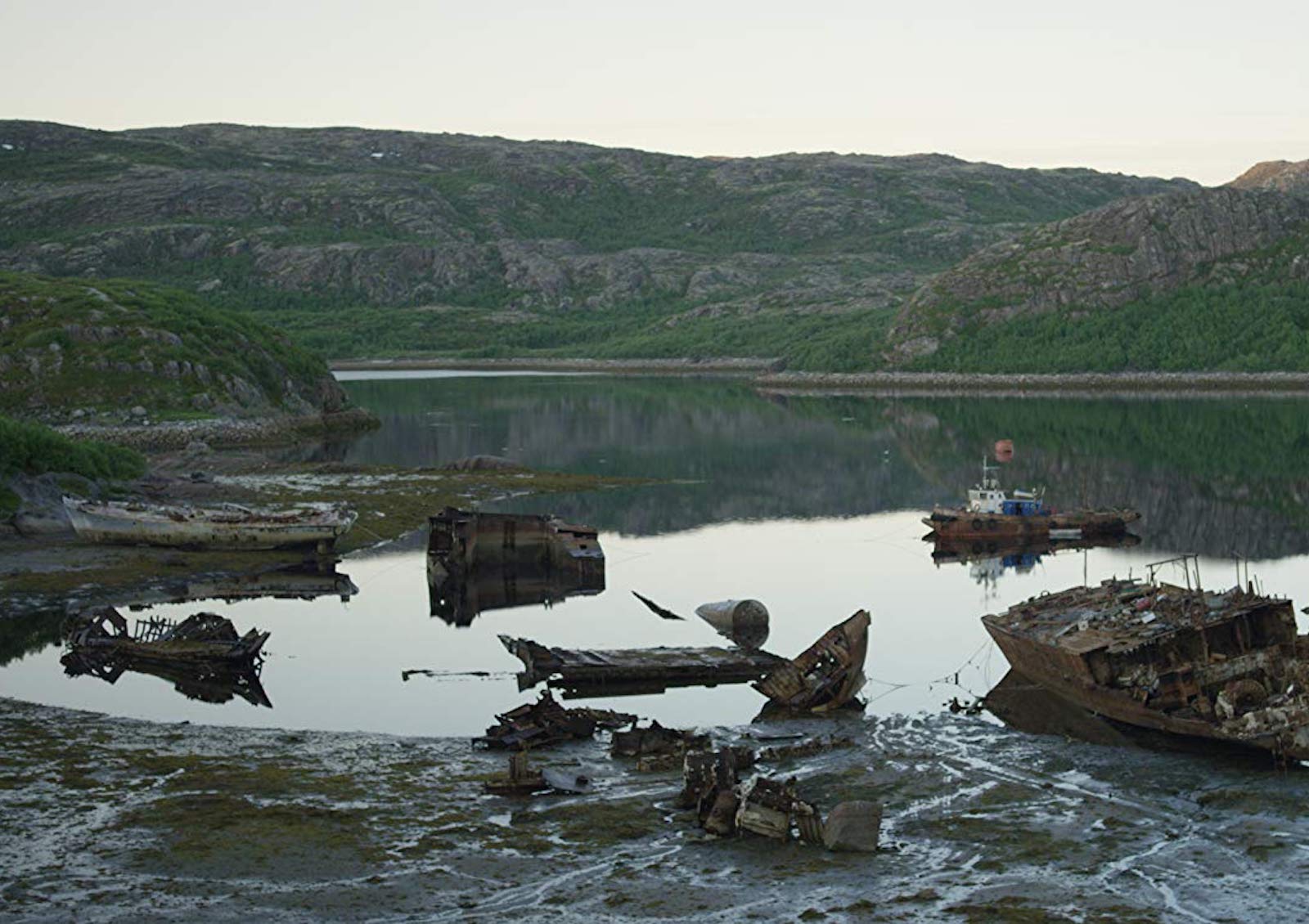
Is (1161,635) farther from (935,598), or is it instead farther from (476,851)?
(935,598)

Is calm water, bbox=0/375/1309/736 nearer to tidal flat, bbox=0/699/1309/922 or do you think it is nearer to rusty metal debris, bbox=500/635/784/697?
rusty metal debris, bbox=500/635/784/697

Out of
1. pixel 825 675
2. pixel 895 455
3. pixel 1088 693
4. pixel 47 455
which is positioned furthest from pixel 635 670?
pixel 895 455

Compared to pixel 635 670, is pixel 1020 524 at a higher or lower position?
higher

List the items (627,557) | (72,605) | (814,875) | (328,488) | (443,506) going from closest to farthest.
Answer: (814,875)
(72,605)
(627,557)
(443,506)
(328,488)

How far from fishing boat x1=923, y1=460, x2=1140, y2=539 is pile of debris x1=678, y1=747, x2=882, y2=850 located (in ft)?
181

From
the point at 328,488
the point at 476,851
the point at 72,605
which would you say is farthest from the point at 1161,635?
the point at 328,488

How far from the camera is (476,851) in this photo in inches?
1256

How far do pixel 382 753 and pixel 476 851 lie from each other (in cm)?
938

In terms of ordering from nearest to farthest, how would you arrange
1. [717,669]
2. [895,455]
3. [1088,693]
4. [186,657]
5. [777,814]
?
[777,814]
[1088,693]
[717,669]
[186,657]
[895,455]

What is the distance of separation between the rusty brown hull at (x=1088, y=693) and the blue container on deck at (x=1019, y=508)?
40450 mm

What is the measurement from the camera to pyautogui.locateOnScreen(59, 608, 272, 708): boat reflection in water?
5072 cm

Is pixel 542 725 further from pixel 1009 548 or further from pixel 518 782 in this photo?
pixel 1009 548

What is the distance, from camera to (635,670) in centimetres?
5050

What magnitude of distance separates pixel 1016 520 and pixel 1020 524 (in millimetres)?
340
